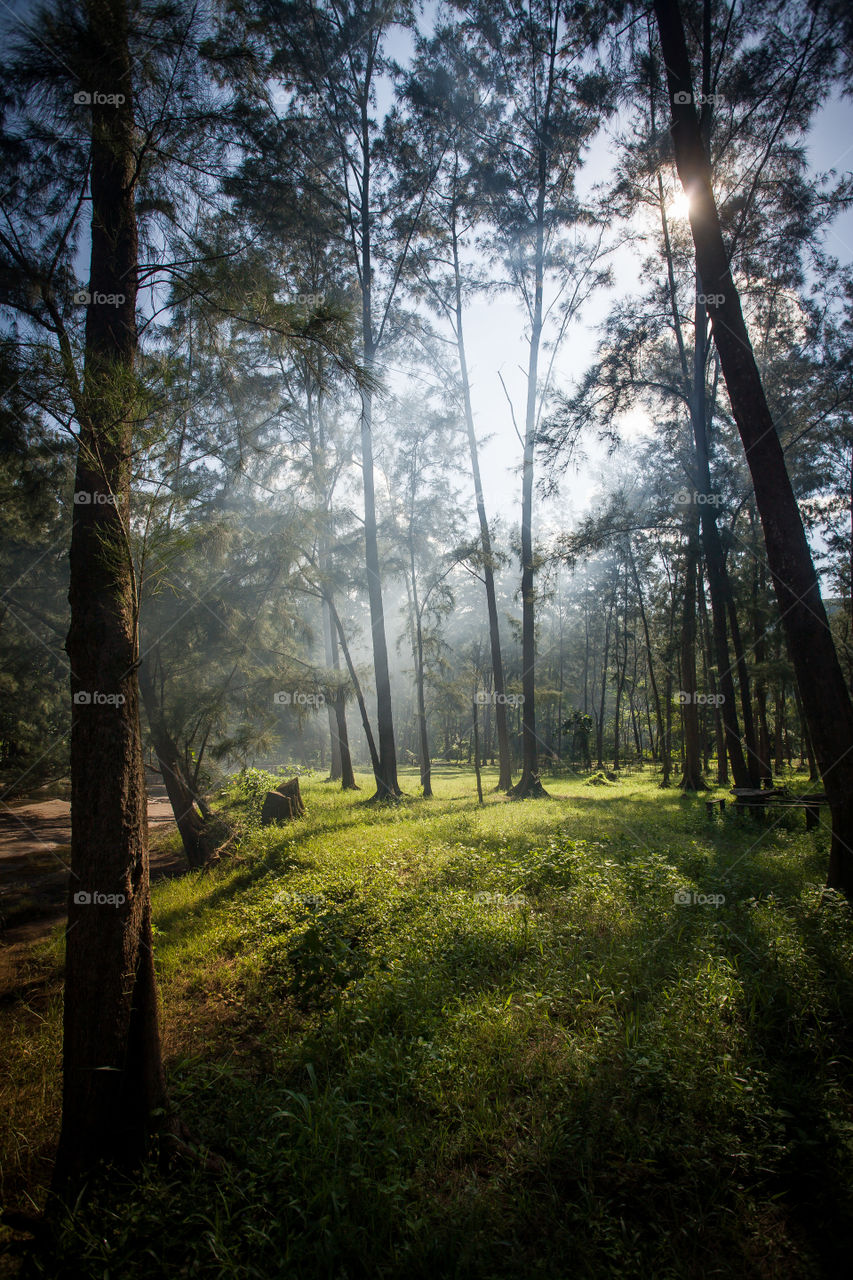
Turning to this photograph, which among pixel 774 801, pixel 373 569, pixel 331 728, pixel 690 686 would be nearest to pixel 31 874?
pixel 373 569

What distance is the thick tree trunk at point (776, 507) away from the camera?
5.00 m

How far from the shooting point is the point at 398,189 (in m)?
12.8

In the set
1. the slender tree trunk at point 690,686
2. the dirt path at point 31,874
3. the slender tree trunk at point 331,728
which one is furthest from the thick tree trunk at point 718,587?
the slender tree trunk at point 331,728

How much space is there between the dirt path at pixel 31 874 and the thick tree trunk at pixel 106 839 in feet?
12.1

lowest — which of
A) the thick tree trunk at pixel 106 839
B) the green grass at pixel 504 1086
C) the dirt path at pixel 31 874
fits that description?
the dirt path at pixel 31 874

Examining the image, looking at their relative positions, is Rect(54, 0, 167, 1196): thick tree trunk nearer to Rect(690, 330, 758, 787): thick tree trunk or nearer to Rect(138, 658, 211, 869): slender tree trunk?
Rect(138, 658, 211, 869): slender tree trunk

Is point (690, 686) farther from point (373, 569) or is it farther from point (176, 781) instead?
point (176, 781)

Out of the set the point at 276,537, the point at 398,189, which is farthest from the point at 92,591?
the point at 398,189

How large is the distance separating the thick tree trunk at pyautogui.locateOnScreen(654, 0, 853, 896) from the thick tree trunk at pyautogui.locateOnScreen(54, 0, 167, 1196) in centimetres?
581

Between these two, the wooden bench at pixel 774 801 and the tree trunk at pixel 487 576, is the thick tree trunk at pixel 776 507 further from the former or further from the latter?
the tree trunk at pixel 487 576

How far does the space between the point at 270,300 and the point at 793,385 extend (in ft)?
49.5

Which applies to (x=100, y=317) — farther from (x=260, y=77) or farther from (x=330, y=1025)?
(x=330, y=1025)

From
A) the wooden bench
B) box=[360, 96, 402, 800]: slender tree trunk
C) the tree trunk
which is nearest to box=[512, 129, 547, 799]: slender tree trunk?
the tree trunk

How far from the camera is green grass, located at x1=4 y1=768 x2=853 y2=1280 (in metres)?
2.10
